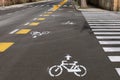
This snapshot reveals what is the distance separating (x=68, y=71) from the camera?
6.93 m

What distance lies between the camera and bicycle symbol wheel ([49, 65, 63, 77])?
6.71 meters

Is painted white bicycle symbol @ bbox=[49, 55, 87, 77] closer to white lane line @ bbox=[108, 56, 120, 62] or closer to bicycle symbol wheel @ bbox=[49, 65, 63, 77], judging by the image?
bicycle symbol wheel @ bbox=[49, 65, 63, 77]

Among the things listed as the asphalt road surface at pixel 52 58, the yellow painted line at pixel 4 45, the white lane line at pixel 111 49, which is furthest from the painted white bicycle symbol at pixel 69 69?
the yellow painted line at pixel 4 45

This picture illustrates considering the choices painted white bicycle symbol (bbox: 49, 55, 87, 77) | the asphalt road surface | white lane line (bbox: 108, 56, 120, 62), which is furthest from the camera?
white lane line (bbox: 108, 56, 120, 62)

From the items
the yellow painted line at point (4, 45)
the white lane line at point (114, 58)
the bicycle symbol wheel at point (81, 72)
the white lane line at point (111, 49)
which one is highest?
the bicycle symbol wheel at point (81, 72)

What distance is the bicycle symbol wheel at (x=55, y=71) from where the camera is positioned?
264 inches

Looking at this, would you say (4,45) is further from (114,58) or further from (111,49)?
(114,58)

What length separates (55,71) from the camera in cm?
697

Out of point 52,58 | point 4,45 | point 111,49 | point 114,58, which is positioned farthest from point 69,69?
point 4,45

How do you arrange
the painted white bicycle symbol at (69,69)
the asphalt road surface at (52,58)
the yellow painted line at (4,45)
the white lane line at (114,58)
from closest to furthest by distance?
the asphalt road surface at (52,58) < the painted white bicycle symbol at (69,69) < the white lane line at (114,58) < the yellow painted line at (4,45)

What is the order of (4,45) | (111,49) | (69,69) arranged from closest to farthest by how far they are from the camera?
(69,69), (111,49), (4,45)

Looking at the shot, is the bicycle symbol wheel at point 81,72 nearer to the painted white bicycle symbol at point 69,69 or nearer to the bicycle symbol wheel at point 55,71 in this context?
the painted white bicycle symbol at point 69,69

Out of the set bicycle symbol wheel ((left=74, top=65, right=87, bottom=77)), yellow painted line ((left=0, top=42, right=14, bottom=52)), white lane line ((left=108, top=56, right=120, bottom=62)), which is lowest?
yellow painted line ((left=0, top=42, right=14, bottom=52))

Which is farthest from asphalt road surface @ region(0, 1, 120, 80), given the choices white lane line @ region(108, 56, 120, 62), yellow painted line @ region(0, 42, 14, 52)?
white lane line @ region(108, 56, 120, 62)
